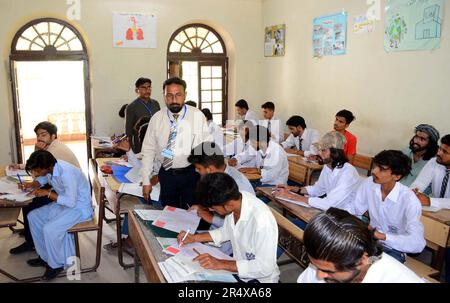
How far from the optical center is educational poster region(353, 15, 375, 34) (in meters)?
4.59

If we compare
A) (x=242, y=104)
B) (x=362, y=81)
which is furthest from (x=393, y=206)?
(x=242, y=104)

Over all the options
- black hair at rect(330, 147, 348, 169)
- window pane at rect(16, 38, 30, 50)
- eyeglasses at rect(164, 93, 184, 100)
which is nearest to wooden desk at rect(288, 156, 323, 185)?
black hair at rect(330, 147, 348, 169)

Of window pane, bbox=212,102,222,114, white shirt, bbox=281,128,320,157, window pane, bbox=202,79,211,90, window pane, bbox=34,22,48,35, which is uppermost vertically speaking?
window pane, bbox=34,22,48,35

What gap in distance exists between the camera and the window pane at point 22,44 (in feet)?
19.2

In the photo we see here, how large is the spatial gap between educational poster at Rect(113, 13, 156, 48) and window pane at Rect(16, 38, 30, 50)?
127 cm

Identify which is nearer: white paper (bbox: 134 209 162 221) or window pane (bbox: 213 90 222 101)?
white paper (bbox: 134 209 162 221)

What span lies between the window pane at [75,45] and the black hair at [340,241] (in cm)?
582

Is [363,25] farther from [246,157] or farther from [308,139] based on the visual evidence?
[246,157]

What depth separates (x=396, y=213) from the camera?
2.41 m

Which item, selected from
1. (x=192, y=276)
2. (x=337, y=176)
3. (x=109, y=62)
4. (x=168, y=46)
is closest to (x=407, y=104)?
(x=337, y=176)

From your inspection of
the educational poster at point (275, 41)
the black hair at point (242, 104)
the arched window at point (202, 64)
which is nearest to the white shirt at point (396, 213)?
the black hair at point (242, 104)

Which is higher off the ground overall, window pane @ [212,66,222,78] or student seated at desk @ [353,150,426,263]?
window pane @ [212,66,222,78]

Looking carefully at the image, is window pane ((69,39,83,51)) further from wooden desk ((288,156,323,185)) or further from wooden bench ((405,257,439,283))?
wooden bench ((405,257,439,283))

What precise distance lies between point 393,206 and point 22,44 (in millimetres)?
5667
